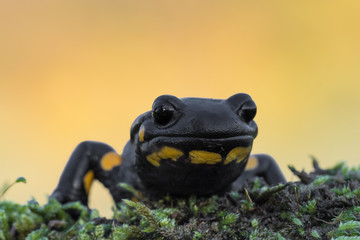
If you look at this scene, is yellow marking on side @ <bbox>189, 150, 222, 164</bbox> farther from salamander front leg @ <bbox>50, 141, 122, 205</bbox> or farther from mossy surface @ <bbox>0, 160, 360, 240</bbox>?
salamander front leg @ <bbox>50, 141, 122, 205</bbox>

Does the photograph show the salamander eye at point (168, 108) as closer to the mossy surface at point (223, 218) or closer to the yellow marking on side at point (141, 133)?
the yellow marking on side at point (141, 133)

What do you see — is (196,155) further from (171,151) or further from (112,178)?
(112,178)

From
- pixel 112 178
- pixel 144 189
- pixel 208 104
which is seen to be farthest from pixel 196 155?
pixel 112 178

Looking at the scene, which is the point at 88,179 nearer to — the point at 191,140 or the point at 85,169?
the point at 85,169

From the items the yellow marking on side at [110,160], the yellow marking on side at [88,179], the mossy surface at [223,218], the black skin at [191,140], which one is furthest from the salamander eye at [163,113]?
the yellow marking on side at [88,179]

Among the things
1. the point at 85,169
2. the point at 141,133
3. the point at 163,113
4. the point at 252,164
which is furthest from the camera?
the point at 252,164

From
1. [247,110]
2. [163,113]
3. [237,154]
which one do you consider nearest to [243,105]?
[247,110]
